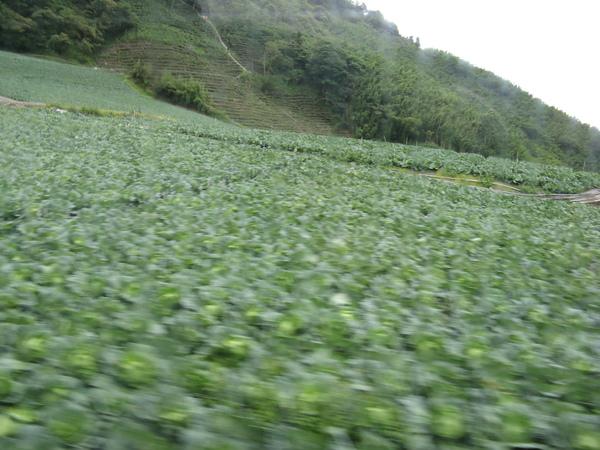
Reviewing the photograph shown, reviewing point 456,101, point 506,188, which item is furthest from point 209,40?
point 506,188

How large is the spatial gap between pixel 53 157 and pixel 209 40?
192ft

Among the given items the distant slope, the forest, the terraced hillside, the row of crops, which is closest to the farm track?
the terraced hillside

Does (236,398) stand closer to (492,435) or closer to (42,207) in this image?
(492,435)

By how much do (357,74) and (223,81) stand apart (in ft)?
58.5

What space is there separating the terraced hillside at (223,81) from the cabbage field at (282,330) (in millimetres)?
39655

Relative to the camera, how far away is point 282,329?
198cm

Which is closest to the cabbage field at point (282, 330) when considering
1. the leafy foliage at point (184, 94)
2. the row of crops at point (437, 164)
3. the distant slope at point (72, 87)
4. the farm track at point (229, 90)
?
the row of crops at point (437, 164)

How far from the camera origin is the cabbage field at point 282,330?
53.0 inches

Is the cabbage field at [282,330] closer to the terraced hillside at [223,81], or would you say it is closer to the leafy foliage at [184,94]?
the leafy foliage at [184,94]

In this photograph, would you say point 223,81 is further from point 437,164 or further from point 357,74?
point 437,164

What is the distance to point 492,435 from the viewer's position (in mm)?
1365

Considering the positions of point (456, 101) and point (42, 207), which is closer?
point (42, 207)

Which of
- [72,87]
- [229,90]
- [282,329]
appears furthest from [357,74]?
[282,329]

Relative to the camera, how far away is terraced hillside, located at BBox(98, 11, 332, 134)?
44781 millimetres
